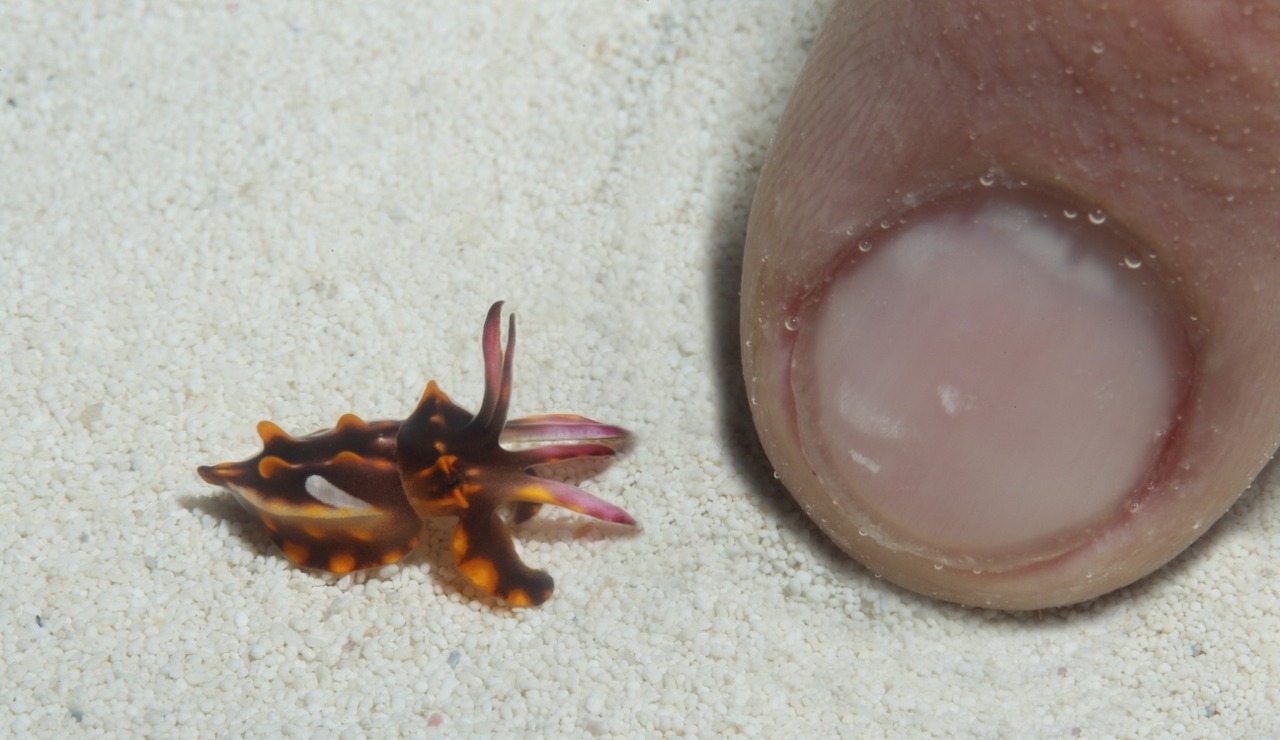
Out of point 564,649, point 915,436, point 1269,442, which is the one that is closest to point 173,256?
point 564,649

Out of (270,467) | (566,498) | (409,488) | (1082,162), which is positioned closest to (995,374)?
(1082,162)

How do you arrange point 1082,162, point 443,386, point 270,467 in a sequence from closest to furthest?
1. point 1082,162
2. point 270,467
3. point 443,386

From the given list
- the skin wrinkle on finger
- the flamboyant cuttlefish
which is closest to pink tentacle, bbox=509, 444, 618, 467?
the flamboyant cuttlefish

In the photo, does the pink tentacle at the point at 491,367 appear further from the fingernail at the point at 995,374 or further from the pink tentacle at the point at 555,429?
the fingernail at the point at 995,374

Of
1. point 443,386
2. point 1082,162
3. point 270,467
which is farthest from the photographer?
point 443,386

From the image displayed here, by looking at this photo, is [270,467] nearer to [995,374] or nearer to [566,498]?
[566,498]

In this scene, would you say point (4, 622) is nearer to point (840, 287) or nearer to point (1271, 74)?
point (840, 287)
